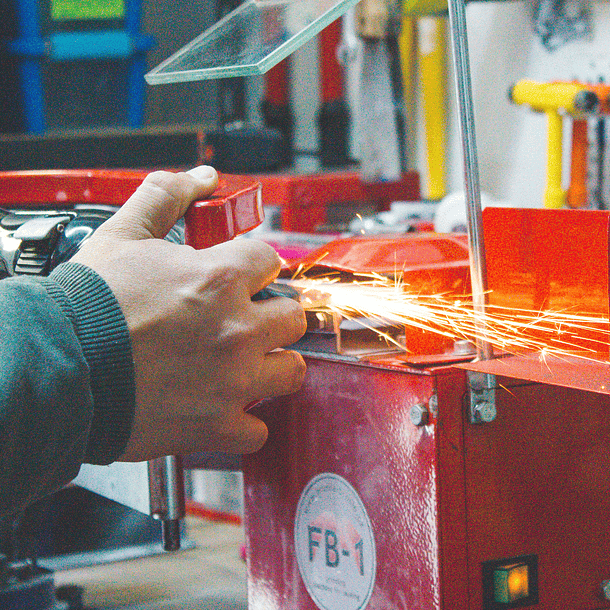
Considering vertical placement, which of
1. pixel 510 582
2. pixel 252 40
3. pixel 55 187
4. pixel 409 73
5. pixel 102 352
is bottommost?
pixel 510 582

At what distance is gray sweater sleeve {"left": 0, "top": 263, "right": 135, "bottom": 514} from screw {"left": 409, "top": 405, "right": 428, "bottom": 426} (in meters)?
0.21

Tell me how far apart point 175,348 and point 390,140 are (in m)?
1.20

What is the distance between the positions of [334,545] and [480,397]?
190 mm

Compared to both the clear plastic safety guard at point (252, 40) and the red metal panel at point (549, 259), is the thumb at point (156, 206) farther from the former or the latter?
the red metal panel at point (549, 259)

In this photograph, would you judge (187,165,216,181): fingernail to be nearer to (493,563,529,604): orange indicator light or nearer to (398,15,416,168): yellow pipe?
(493,563,529,604): orange indicator light

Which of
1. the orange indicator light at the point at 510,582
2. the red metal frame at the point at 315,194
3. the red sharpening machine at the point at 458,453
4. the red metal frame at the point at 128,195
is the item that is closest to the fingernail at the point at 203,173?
the red metal frame at the point at 128,195

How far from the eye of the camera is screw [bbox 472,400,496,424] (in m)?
0.61

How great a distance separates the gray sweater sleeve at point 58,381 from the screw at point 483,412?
0.82 feet

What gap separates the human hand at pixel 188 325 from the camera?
0.55m

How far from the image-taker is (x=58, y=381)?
0.50m

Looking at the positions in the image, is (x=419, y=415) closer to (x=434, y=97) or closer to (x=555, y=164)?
(x=555, y=164)

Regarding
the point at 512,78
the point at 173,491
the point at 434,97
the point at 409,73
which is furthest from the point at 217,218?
the point at 409,73

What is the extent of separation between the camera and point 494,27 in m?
1.72

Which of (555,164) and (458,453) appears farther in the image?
(555,164)
